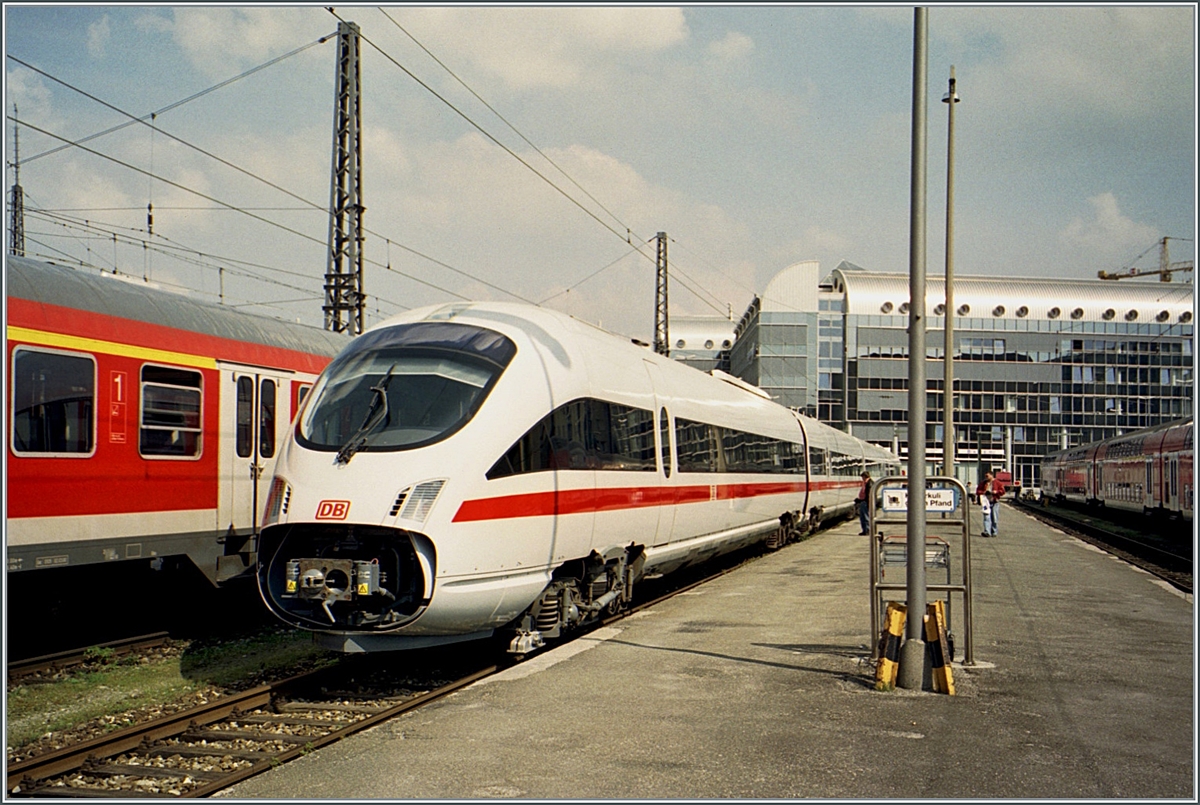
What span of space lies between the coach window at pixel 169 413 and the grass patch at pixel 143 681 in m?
2.20

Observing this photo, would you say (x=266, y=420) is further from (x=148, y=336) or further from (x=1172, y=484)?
(x=1172, y=484)

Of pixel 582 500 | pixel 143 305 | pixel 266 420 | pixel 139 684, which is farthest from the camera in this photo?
pixel 266 420

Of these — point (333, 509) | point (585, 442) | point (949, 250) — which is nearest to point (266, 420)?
point (585, 442)

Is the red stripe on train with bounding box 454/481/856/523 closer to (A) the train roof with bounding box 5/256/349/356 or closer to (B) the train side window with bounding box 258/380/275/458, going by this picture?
(B) the train side window with bounding box 258/380/275/458

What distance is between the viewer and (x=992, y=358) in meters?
79.1

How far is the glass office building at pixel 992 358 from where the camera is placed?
75000mm

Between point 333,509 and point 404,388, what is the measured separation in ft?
4.51

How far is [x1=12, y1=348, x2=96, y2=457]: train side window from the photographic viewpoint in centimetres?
986

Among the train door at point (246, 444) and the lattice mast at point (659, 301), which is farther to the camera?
the lattice mast at point (659, 301)

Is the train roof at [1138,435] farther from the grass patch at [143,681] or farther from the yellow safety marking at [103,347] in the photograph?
the yellow safety marking at [103,347]

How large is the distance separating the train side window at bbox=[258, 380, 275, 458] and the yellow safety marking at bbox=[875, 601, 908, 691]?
7881 millimetres

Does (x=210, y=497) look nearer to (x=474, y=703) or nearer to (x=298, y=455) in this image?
(x=298, y=455)

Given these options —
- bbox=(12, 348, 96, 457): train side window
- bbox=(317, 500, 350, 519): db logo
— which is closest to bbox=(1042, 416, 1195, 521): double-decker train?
bbox=(317, 500, 350, 519): db logo

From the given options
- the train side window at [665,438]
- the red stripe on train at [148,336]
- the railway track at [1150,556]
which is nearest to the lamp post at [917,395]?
the train side window at [665,438]
